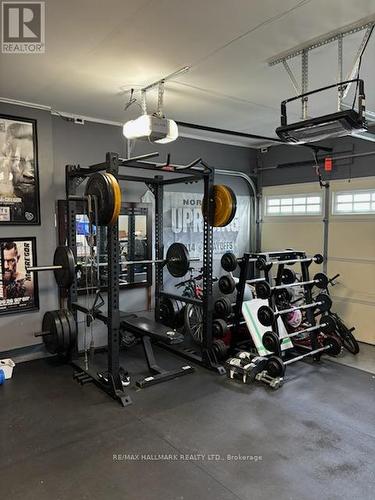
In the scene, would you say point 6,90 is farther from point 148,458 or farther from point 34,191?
point 148,458

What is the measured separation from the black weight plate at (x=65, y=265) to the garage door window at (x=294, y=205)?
3.48 metres

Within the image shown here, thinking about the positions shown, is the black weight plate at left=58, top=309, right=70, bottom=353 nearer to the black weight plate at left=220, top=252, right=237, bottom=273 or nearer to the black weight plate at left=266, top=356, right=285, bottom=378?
the black weight plate at left=220, top=252, right=237, bottom=273

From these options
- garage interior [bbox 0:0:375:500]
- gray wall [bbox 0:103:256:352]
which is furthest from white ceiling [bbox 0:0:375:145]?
gray wall [bbox 0:103:256:352]

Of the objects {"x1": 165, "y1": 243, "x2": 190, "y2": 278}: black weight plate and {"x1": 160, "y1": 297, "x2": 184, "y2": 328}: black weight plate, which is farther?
{"x1": 160, "y1": 297, "x2": 184, "y2": 328}: black weight plate

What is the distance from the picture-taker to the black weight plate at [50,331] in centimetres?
379

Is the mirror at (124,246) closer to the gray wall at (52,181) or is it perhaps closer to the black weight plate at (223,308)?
the gray wall at (52,181)

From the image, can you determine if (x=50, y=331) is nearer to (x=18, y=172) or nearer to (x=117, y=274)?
(x=117, y=274)

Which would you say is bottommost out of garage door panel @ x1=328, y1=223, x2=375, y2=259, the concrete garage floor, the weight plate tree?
the concrete garage floor

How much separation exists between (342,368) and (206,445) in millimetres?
2038

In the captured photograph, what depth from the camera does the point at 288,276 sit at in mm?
4344

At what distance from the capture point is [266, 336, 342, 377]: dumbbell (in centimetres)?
354

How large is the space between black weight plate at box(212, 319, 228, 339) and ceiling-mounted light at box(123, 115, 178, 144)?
1971mm

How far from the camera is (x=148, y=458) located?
2.47m

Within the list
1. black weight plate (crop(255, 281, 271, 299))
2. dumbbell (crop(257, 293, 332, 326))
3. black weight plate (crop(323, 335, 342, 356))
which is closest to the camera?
dumbbell (crop(257, 293, 332, 326))
